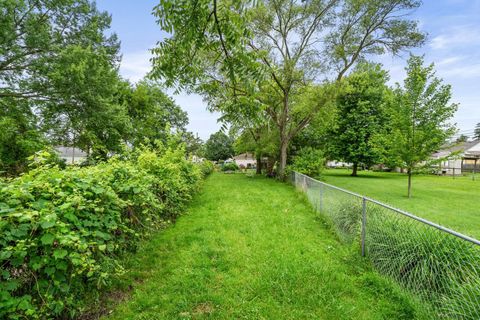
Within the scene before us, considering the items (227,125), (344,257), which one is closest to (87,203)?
(227,125)

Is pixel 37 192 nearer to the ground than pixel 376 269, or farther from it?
farther from it

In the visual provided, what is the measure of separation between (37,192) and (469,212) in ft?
34.8

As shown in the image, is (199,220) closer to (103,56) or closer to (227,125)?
(227,125)

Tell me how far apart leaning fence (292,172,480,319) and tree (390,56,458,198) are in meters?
8.11

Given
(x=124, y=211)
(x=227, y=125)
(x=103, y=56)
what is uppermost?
(x=103, y=56)

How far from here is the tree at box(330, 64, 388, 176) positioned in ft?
67.1

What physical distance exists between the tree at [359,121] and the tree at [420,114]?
32.8 feet

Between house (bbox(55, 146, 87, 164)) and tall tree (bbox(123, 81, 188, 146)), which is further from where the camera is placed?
tall tree (bbox(123, 81, 188, 146))

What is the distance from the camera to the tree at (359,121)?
2044 centimetres

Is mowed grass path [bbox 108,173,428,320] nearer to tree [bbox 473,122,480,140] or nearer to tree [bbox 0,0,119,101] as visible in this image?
tree [bbox 0,0,119,101]

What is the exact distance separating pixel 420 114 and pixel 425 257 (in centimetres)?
952

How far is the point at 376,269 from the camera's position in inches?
133

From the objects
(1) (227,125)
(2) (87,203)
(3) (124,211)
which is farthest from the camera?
(3) (124,211)

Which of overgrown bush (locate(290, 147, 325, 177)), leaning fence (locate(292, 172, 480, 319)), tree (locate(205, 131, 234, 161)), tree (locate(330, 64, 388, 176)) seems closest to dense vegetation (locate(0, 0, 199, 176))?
overgrown bush (locate(290, 147, 325, 177))
